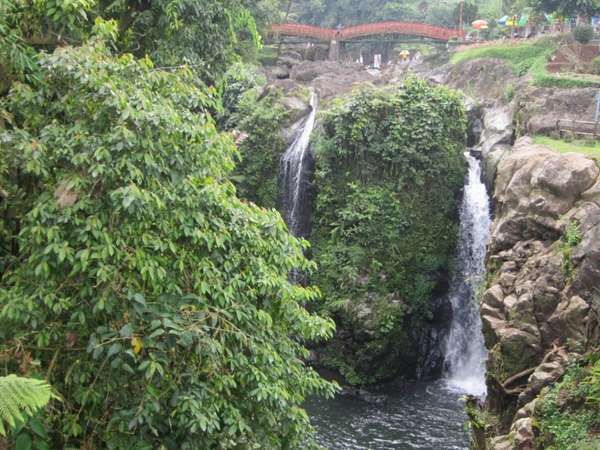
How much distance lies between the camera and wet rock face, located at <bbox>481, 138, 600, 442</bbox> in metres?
11.6

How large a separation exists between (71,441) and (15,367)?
2.85 feet

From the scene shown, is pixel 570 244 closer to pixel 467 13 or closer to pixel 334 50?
pixel 334 50

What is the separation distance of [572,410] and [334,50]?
29928 millimetres

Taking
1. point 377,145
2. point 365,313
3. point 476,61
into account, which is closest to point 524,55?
point 476,61

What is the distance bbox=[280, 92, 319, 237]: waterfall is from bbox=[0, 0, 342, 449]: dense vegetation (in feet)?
47.4

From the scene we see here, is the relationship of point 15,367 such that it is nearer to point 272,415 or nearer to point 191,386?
point 191,386

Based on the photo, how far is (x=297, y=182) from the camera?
72.7ft

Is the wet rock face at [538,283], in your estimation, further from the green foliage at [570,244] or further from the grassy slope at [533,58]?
the grassy slope at [533,58]

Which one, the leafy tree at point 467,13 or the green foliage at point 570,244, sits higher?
the leafy tree at point 467,13

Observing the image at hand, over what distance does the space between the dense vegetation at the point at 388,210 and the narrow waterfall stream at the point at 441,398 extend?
0.56 metres

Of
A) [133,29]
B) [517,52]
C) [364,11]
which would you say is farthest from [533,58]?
[364,11]

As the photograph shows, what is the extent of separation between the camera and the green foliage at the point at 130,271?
5.93 metres

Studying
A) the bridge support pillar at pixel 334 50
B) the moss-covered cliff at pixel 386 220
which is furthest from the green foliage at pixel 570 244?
the bridge support pillar at pixel 334 50

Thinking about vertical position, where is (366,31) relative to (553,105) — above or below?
above
